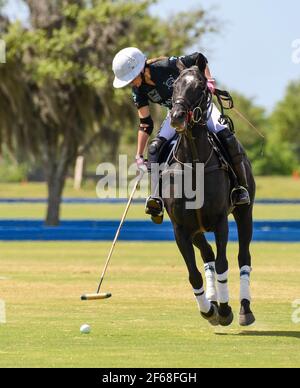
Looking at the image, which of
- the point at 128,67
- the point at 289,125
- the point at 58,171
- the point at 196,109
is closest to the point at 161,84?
the point at 128,67

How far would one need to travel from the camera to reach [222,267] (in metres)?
12.1

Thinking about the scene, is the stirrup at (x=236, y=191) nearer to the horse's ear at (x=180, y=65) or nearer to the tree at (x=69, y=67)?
the horse's ear at (x=180, y=65)

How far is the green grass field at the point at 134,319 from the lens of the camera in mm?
10398

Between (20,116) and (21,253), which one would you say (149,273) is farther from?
(20,116)

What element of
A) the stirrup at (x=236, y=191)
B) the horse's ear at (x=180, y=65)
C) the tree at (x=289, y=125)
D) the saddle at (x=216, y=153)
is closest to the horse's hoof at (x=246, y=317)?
the stirrup at (x=236, y=191)

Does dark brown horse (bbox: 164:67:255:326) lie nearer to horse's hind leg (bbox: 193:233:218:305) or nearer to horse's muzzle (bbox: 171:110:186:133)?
horse's muzzle (bbox: 171:110:186:133)

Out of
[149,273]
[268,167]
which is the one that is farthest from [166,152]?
[268,167]

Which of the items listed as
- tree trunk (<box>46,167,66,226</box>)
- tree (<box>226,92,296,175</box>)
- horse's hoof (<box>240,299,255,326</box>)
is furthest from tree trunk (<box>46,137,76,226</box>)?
tree (<box>226,92,296,175</box>)

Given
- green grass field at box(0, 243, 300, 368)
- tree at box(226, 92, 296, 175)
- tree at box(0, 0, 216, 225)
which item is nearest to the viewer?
green grass field at box(0, 243, 300, 368)

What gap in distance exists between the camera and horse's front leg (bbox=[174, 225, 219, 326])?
12148mm

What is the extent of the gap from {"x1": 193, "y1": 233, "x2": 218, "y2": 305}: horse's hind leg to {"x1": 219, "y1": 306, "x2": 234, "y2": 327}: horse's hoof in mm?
380

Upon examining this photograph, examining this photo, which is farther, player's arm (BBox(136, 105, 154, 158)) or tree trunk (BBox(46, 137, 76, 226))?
tree trunk (BBox(46, 137, 76, 226))

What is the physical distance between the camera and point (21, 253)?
24.6 m
